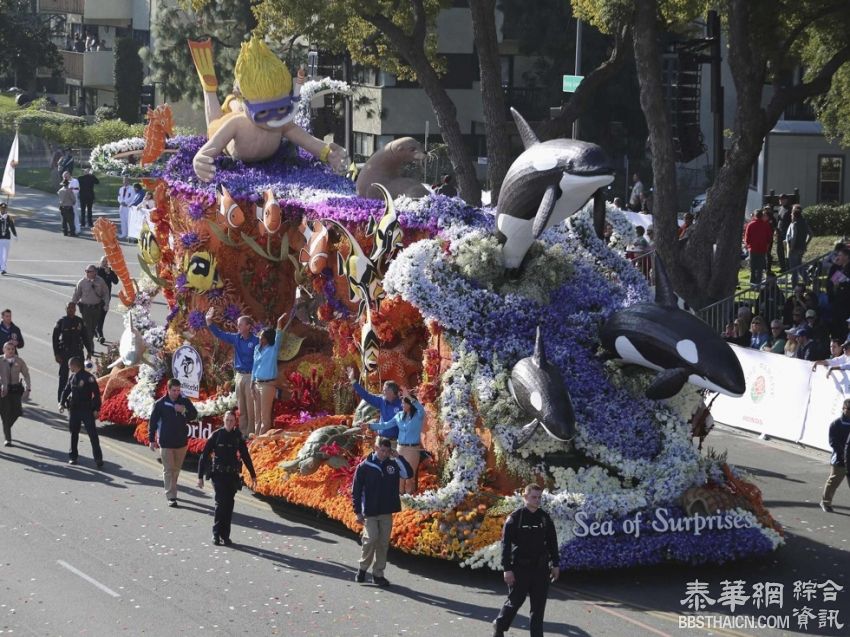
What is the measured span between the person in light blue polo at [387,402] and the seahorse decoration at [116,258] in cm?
648

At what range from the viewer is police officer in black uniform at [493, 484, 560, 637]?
41.7ft

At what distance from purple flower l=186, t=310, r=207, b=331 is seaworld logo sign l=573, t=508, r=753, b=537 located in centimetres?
715

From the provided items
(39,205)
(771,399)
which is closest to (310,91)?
(771,399)

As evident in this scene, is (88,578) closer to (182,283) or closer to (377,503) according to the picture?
(377,503)

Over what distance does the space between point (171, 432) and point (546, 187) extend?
18.5 ft

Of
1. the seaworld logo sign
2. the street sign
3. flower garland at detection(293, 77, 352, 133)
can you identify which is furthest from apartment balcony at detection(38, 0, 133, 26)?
the seaworld logo sign

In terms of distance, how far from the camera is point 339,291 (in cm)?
1803

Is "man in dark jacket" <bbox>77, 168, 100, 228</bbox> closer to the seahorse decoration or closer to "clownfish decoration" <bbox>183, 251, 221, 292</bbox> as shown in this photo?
the seahorse decoration

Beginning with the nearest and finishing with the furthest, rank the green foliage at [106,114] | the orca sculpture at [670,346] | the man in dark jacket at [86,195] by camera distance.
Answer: the orca sculpture at [670,346]
the man in dark jacket at [86,195]
the green foliage at [106,114]

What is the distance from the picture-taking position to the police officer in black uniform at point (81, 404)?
1892 cm

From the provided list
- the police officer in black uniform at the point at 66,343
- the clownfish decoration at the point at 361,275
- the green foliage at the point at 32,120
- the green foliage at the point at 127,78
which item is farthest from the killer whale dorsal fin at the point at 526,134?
the green foliage at the point at 127,78

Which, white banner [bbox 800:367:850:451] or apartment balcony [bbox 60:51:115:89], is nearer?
white banner [bbox 800:367:850:451]

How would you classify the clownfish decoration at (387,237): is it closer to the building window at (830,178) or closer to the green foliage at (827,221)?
the green foliage at (827,221)

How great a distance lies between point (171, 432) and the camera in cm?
1755
